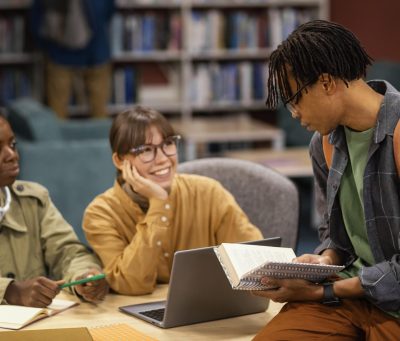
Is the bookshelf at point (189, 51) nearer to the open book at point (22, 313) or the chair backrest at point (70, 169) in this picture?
the chair backrest at point (70, 169)

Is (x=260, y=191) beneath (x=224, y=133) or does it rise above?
above

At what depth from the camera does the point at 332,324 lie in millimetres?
2021

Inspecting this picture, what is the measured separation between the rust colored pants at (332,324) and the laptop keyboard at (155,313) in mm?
279

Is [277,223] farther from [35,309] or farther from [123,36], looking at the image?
[123,36]

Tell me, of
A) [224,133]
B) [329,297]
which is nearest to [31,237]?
[329,297]

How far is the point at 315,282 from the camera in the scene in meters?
2.07

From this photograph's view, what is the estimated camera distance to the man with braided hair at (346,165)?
1.98 m

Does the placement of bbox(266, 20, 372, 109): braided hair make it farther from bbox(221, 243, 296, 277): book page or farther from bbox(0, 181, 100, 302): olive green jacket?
bbox(0, 181, 100, 302): olive green jacket

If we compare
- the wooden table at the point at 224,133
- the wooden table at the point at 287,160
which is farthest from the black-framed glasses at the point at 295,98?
→ the wooden table at the point at 224,133

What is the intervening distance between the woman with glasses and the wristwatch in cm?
52

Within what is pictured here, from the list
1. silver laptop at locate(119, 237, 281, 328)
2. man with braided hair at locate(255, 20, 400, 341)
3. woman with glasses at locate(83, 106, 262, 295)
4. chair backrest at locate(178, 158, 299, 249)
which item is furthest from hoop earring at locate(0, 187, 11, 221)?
man with braided hair at locate(255, 20, 400, 341)

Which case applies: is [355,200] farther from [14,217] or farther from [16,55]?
[16,55]

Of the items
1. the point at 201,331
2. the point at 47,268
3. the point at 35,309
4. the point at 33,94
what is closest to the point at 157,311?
the point at 201,331

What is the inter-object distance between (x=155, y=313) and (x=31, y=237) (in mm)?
491
